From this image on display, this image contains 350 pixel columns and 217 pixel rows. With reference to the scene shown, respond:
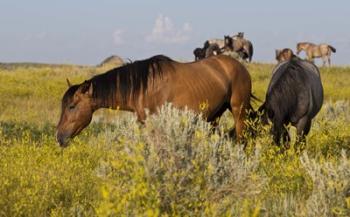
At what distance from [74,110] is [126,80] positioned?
2.96 ft

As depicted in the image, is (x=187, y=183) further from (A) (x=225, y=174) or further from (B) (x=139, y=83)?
(B) (x=139, y=83)

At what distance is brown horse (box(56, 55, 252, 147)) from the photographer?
848 cm

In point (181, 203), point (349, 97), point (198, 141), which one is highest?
point (198, 141)

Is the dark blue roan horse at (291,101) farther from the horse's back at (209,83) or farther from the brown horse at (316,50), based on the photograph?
the brown horse at (316,50)

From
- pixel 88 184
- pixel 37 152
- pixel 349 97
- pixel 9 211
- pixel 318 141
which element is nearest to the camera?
pixel 9 211

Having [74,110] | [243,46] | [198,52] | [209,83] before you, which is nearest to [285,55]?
[209,83]

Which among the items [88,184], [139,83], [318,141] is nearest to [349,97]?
[318,141]

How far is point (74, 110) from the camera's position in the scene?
8695 millimetres

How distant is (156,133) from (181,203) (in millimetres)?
899

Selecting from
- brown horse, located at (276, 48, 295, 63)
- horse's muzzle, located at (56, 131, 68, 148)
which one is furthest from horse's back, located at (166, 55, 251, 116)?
brown horse, located at (276, 48, 295, 63)

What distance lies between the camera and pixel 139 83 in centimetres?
847

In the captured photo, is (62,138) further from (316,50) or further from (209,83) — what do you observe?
(316,50)

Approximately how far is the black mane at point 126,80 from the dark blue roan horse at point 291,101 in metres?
1.89

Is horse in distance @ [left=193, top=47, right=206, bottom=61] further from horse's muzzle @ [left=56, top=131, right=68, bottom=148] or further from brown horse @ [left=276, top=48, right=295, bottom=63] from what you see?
horse's muzzle @ [left=56, top=131, right=68, bottom=148]
